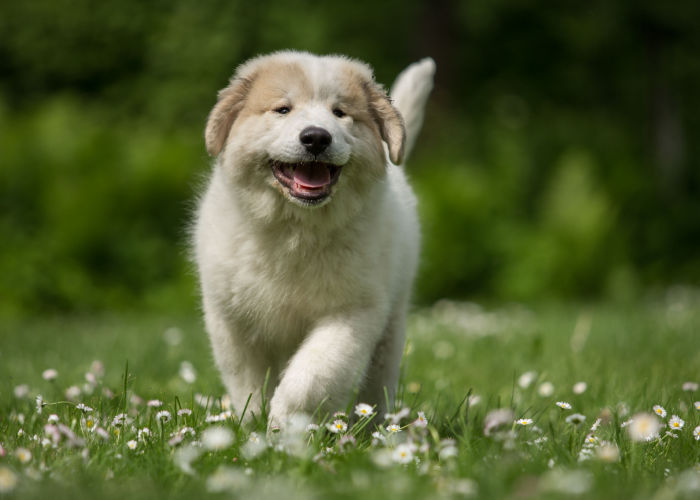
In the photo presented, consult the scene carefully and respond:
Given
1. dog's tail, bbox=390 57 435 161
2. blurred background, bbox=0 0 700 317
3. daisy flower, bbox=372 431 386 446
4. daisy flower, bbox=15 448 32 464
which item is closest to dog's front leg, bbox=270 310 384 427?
daisy flower, bbox=372 431 386 446

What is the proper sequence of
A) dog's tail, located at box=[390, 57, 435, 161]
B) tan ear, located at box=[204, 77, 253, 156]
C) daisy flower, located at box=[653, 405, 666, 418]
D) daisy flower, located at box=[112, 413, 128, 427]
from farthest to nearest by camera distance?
dog's tail, located at box=[390, 57, 435, 161] < tan ear, located at box=[204, 77, 253, 156] < daisy flower, located at box=[653, 405, 666, 418] < daisy flower, located at box=[112, 413, 128, 427]

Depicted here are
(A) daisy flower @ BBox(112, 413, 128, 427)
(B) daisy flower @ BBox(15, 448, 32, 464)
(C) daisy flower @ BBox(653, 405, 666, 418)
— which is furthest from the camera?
(C) daisy flower @ BBox(653, 405, 666, 418)

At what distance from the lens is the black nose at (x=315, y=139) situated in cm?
295

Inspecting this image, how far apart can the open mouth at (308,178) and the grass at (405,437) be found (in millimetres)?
810

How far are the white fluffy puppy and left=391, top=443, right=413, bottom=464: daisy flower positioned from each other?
0.63 metres

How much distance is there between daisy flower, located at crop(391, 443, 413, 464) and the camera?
2254mm

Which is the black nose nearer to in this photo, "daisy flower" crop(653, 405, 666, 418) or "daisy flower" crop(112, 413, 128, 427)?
"daisy flower" crop(112, 413, 128, 427)

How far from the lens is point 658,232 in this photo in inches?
483

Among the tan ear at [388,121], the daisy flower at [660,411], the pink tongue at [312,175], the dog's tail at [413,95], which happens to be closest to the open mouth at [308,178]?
the pink tongue at [312,175]

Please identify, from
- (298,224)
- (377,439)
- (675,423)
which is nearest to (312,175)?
(298,224)

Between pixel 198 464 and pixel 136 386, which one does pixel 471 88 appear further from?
pixel 198 464

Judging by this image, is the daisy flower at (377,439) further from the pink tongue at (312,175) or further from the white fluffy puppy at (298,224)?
the pink tongue at (312,175)

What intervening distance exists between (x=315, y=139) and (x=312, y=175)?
23 centimetres

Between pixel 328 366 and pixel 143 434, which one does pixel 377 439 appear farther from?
pixel 143 434
